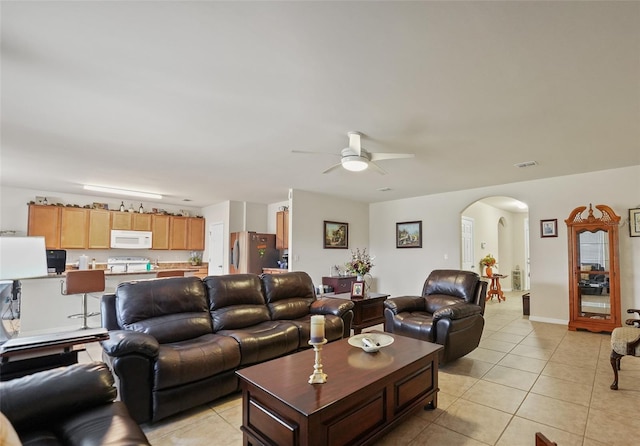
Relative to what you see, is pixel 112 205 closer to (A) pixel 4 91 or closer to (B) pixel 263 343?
(A) pixel 4 91

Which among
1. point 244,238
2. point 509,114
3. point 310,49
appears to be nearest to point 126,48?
point 310,49

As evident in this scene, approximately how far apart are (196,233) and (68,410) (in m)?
7.51

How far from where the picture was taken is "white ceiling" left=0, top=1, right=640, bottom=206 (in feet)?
5.71

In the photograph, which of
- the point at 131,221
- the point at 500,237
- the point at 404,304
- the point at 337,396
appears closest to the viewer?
the point at 337,396

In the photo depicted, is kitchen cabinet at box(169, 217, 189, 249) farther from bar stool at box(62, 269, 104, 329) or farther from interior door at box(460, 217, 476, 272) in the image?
interior door at box(460, 217, 476, 272)

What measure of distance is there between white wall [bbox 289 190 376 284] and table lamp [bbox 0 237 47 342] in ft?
14.2

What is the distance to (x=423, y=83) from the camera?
239 centimetres

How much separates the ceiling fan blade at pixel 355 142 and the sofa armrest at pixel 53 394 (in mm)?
2749

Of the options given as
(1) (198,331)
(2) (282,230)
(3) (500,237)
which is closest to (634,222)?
(3) (500,237)

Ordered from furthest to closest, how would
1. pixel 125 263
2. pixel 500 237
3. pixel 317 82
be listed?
pixel 500 237 → pixel 125 263 → pixel 317 82

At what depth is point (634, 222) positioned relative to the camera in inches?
183

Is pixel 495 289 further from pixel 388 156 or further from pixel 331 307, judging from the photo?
pixel 388 156

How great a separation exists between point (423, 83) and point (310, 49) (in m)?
0.93


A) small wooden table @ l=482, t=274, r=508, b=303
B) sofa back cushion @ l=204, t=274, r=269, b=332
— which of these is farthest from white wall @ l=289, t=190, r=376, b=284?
small wooden table @ l=482, t=274, r=508, b=303
